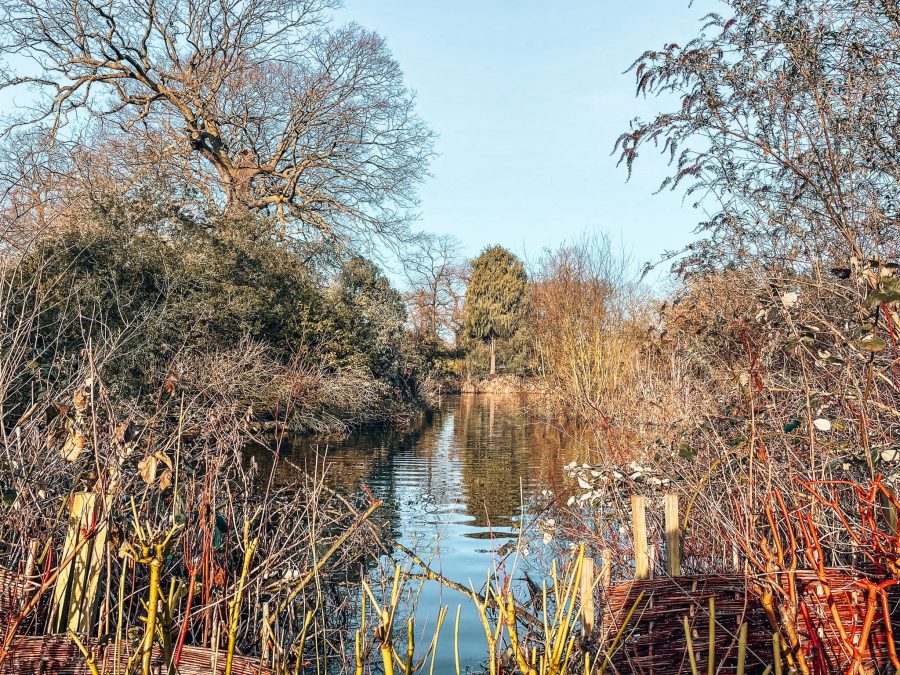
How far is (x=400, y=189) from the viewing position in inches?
735

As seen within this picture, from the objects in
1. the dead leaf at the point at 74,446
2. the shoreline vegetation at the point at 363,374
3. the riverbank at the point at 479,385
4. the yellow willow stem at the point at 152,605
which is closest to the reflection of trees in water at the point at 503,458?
the shoreline vegetation at the point at 363,374

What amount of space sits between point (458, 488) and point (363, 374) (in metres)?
7.13

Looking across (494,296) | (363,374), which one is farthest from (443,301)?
(363,374)

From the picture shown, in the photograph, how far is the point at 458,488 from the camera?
11.0 m

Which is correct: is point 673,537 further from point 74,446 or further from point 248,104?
point 248,104

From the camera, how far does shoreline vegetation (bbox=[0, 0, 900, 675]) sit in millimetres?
2686

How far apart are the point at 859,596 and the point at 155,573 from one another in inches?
91.0

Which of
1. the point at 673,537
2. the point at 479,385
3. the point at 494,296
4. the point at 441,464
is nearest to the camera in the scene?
the point at 673,537

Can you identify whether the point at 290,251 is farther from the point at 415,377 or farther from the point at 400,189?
the point at 415,377

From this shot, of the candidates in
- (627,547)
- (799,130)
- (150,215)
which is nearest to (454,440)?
(150,215)

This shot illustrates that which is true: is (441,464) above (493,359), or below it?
below

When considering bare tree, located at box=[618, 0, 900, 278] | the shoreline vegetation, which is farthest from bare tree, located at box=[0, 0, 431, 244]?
bare tree, located at box=[618, 0, 900, 278]

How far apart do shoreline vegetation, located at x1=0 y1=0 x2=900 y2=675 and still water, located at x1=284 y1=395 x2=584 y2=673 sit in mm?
238

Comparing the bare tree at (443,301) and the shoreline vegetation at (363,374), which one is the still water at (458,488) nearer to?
the shoreline vegetation at (363,374)
